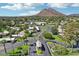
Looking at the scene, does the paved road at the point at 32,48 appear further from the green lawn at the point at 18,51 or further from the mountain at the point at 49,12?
the mountain at the point at 49,12

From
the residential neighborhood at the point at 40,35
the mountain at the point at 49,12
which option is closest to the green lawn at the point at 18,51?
the residential neighborhood at the point at 40,35

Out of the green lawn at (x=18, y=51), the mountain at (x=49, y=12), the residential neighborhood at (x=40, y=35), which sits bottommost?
the green lawn at (x=18, y=51)

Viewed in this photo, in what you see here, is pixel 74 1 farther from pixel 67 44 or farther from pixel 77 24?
pixel 67 44

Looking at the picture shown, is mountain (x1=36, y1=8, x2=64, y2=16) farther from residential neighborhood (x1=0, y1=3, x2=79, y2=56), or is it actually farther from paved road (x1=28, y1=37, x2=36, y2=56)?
paved road (x1=28, y1=37, x2=36, y2=56)

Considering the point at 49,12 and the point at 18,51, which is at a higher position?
the point at 49,12

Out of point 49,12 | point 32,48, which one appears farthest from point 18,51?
point 49,12

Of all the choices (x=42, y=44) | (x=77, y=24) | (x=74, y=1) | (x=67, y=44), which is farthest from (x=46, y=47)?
(x=74, y=1)

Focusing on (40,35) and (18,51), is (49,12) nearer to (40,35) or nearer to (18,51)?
(40,35)

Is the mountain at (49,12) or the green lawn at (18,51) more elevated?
the mountain at (49,12)

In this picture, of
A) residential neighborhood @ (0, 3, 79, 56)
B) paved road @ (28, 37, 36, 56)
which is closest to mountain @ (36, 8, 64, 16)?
residential neighborhood @ (0, 3, 79, 56)

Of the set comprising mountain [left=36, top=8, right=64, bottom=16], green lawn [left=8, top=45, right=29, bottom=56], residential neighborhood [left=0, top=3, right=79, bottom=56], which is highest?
mountain [left=36, top=8, right=64, bottom=16]

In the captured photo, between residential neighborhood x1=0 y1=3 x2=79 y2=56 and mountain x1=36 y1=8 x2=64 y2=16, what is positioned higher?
mountain x1=36 y1=8 x2=64 y2=16
